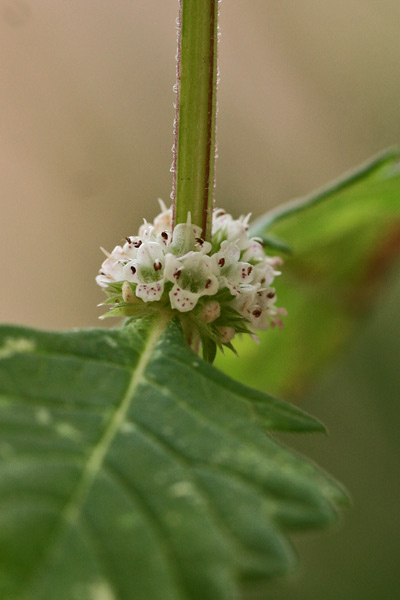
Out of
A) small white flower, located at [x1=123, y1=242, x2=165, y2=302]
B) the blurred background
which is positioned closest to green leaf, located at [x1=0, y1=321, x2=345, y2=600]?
small white flower, located at [x1=123, y1=242, x2=165, y2=302]

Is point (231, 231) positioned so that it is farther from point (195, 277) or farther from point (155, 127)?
point (155, 127)

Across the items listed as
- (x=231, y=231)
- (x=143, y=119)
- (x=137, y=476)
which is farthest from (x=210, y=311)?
(x=143, y=119)

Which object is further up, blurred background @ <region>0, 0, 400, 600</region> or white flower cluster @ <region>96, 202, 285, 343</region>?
blurred background @ <region>0, 0, 400, 600</region>

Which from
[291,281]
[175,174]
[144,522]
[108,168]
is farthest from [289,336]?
[108,168]

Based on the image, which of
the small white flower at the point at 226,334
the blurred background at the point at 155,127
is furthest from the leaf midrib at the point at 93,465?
the blurred background at the point at 155,127

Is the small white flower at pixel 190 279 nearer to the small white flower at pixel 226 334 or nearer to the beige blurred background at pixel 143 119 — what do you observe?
the small white flower at pixel 226 334

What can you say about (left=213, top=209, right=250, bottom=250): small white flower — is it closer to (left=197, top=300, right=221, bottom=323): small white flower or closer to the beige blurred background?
(left=197, top=300, right=221, bottom=323): small white flower

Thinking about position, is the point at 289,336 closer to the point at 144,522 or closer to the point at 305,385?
the point at 305,385
